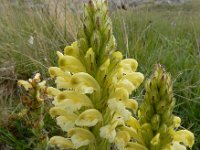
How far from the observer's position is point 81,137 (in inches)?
62.9

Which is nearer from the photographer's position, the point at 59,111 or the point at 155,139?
the point at 155,139

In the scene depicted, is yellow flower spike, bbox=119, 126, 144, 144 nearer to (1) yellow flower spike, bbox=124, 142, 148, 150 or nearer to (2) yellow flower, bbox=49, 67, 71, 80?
(1) yellow flower spike, bbox=124, 142, 148, 150

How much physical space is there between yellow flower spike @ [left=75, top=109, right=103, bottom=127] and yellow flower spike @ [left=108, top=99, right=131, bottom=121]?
0.07m

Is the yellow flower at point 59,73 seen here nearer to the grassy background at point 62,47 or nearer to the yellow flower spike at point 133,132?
the yellow flower spike at point 133,132

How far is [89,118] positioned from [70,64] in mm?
233

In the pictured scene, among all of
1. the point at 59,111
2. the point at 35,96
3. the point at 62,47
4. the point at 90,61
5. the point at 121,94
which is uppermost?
the point at 90,61

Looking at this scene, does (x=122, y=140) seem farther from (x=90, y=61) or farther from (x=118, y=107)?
(x=90, y=61)

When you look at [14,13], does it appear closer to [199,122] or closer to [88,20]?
[199,122]

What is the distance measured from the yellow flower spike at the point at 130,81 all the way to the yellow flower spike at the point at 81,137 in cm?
23

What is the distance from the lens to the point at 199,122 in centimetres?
391

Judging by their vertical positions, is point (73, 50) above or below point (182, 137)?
above

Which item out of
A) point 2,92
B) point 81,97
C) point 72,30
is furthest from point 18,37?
point 81,97

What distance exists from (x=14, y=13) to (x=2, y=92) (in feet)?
8.46

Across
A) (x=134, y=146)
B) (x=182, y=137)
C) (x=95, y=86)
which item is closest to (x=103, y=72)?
(x=95, y=86)
